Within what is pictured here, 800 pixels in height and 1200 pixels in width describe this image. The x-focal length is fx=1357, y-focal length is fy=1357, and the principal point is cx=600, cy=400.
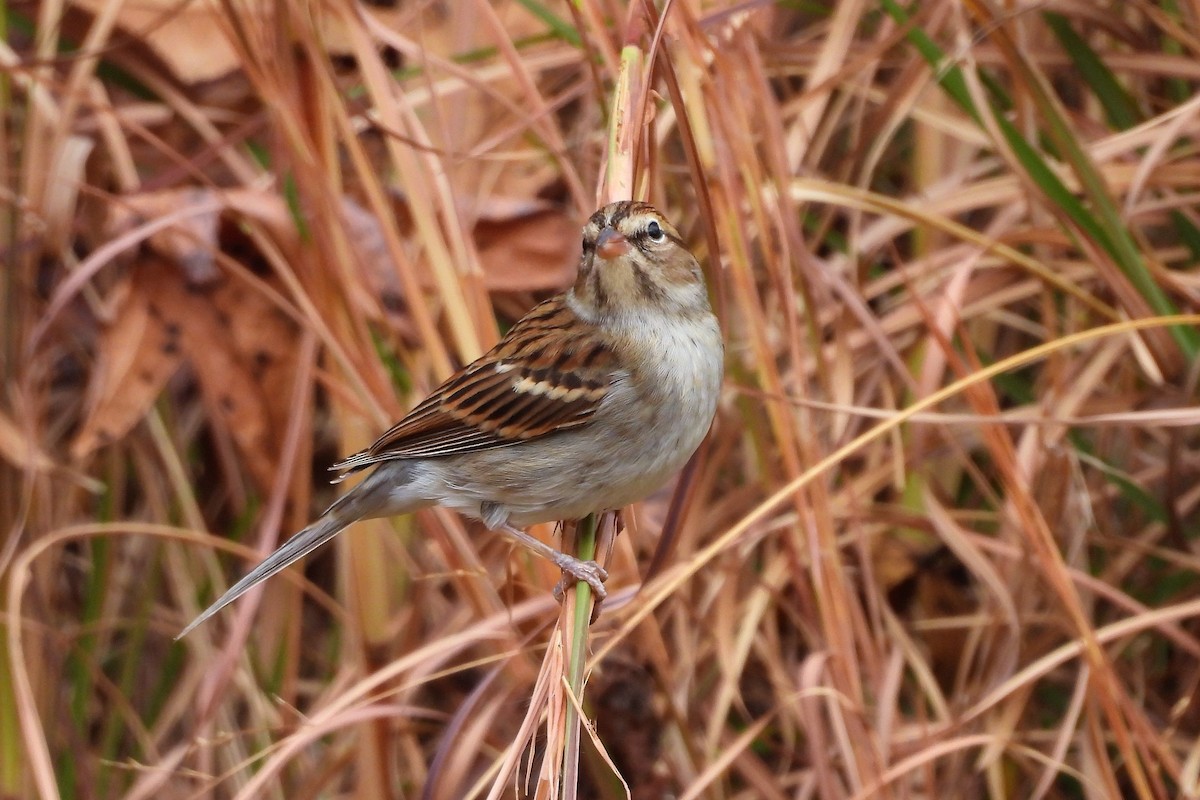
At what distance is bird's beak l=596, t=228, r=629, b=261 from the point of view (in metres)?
2.09

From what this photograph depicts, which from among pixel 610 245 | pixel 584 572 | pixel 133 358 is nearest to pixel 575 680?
pixel 584 572

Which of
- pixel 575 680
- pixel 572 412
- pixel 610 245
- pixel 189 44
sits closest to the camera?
pixel 575 680

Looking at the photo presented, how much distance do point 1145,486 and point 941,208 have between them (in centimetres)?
78

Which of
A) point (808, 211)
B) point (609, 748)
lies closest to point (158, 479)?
point (609, 748)

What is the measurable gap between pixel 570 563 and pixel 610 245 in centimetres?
50

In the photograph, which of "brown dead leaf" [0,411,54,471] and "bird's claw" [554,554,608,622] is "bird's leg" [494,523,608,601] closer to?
"bird's claw" [554,554,608,622]

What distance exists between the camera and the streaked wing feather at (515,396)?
233 cm

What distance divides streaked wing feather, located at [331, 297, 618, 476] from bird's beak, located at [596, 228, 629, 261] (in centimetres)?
24

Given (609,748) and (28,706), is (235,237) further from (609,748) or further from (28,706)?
(609,748)

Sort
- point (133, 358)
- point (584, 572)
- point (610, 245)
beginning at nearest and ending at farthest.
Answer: point (584, 572) → point (610, 245) → point (133, 358)

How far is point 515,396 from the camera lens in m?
2.39

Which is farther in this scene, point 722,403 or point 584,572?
point 722,403

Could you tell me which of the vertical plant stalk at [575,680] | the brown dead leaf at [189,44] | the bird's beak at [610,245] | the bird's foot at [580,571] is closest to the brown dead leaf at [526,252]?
the brown dead leaf at [189,44]

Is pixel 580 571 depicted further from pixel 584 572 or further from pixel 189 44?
pixel 189 44
